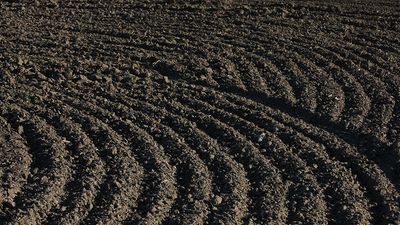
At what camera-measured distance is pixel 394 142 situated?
21.0ft

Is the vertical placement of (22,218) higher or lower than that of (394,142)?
lower

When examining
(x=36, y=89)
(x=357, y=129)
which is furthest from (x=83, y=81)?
(x=357, y=129)

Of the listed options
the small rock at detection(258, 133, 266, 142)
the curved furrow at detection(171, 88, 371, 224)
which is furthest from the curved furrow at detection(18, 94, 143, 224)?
the small rock at detection(258, 133, 266, 142)

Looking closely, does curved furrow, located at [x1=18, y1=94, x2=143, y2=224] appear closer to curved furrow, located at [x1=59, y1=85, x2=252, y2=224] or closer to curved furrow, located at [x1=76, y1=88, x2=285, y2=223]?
curved furrow, located at [x1=59, y1=85, x2=252, y2=224]

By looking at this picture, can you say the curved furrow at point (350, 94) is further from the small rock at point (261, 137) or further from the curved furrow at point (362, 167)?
the small rock at point (261, 137)

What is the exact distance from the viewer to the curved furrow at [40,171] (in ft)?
17.6

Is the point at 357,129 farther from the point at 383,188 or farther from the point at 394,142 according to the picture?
the point at 383,188

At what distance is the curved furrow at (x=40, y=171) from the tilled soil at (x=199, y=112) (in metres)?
0.01

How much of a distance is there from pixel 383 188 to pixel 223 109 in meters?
1.81

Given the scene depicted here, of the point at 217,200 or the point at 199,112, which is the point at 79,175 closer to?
the point at 217,200

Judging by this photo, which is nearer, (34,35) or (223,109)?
(223,109)

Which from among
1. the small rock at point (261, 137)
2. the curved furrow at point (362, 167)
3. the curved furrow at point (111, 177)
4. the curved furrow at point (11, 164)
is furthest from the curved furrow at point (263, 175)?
the curved furrow at point (11, 164)

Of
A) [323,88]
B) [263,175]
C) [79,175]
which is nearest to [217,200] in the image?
[263,175]

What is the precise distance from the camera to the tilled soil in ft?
18.2
